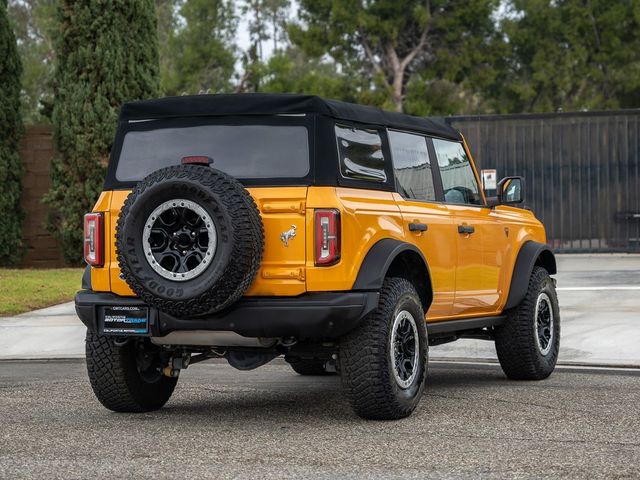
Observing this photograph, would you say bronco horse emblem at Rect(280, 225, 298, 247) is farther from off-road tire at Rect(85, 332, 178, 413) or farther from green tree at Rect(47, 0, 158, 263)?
green tree at Rect(47, 0, 158, 263)

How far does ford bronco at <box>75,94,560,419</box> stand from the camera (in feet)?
23.8

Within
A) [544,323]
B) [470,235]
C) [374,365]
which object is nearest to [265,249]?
[374,365]

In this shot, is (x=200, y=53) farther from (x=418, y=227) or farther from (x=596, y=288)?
(x=418, y=227)

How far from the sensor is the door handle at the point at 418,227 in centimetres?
819

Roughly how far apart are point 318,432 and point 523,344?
3067 millimetres

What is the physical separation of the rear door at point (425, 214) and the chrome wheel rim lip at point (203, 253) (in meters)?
1.54

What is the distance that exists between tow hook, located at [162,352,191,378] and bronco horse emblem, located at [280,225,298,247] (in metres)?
1.27

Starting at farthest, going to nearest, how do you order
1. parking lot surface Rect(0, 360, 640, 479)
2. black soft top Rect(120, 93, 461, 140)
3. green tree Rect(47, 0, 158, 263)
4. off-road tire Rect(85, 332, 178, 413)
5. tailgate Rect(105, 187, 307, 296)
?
green tree Rect(47, 0, 158, 263) < off-road tire Rect(85, 332, 178, 413) < black soft top Rect(120, 93, 461, 140) < tailgate Rect(105, 187, 307, 296) < parking lot surface Rect(0, 360, 640, 479)

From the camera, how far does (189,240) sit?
7.29 m

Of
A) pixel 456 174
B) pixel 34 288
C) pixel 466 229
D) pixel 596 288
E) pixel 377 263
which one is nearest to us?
pixel 377 263

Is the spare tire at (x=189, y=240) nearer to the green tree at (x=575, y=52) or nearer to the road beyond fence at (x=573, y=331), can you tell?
the road beyond fence at (x=573, y=331)

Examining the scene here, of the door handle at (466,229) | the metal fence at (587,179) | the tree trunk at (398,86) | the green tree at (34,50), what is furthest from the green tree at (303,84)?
the door handle at (466,229)

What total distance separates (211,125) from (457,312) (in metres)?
2.51

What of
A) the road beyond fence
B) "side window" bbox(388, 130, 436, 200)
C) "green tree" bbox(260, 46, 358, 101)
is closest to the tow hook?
"side window" bbox(388, 130, 436, 200)
